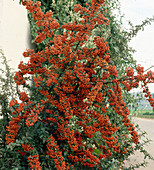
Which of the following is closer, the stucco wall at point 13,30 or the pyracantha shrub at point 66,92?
the pyracantha shrub at point 66,92

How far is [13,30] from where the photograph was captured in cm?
308

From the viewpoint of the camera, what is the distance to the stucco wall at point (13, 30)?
9.06 ft

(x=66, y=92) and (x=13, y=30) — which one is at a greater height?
(x=13, y=30)

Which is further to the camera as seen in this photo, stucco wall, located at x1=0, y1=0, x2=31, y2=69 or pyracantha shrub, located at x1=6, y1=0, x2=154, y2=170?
stucco wall, located at x1=0, y1=0, x2=31, y2=69

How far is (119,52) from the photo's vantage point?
1.86 metres

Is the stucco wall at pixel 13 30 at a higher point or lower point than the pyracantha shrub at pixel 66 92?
higher

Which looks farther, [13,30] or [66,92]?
[13,30]

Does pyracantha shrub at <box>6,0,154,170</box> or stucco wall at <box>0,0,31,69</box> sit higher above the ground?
stucco wall at <box>0,0,31,69</box>

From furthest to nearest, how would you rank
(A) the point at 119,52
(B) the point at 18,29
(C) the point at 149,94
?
1. (B) the point at 18,29
2. (A) the point at 119,52
3. (C) the point at 149,94

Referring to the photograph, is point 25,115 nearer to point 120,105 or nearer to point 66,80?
point 66,80

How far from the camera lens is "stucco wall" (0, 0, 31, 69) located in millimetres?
2761

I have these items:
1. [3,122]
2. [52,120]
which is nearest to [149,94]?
[52,120]

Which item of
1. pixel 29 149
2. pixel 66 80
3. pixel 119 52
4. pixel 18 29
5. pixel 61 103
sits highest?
pixel 18 29

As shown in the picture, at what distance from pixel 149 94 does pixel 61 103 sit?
55cm
